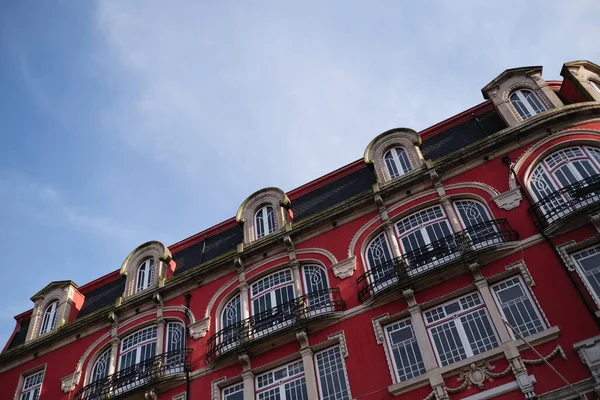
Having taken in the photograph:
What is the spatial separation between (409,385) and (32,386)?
15216 mm

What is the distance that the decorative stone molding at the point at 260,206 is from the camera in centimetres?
2333

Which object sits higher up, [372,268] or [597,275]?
[372,268]

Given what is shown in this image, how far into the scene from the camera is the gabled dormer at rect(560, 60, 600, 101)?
21.1 m

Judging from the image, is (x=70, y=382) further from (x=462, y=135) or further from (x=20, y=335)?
(x=462, y=135)

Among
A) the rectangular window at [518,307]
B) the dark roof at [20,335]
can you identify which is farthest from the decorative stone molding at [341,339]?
the dark roof at [20,335]

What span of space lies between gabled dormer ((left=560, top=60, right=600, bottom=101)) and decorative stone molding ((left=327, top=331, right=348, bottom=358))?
11.9 metres

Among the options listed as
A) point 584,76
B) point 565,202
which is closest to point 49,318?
point 565,202

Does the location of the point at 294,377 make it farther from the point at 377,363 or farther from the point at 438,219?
the point at 438,219

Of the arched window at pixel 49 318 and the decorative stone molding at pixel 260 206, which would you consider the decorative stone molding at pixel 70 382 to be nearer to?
→ the arched window at pixel 49 318

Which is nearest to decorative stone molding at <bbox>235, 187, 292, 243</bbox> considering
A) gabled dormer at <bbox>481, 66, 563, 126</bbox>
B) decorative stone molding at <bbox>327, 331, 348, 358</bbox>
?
decorative stone molding at <bbox>327, 331, 348, 358</bbox>

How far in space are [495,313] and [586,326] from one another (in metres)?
2.33

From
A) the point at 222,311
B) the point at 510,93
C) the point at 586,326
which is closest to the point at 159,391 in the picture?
the point at 222,311

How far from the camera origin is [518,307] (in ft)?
54.5

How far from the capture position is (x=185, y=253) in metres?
25.5
